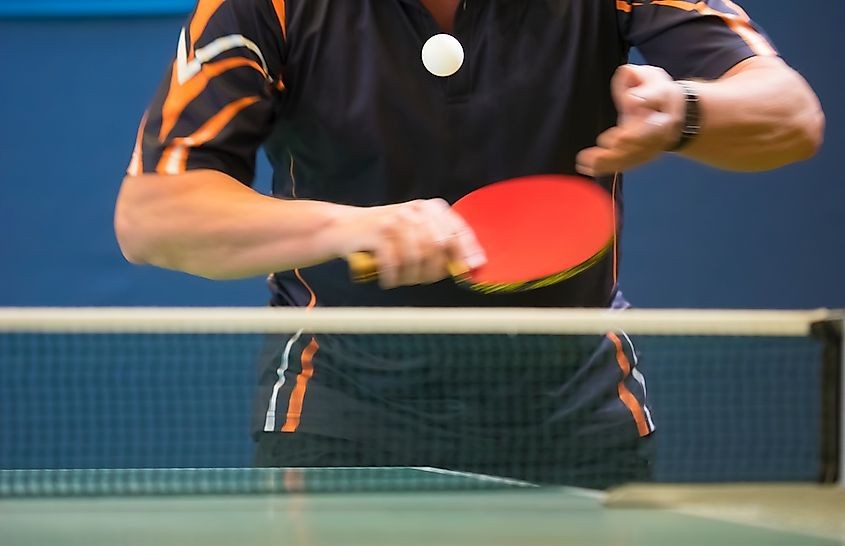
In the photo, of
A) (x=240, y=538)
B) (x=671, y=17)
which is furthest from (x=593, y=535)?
(x=671, y=17)

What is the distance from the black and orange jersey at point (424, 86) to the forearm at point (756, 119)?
84mm

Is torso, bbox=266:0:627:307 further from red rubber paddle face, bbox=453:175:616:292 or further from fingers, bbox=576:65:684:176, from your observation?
fingers, bbox=576:65:684:176

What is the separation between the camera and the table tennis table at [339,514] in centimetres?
92

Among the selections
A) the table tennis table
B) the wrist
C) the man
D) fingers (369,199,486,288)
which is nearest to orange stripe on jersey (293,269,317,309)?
the man

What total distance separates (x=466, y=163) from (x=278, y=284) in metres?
0.35

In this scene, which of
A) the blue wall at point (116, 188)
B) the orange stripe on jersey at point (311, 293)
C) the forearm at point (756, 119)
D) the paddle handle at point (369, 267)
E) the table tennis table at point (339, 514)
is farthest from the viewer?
the blue wall at point (116, 188)

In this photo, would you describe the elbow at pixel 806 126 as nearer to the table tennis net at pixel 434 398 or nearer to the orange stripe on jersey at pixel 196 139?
the table tennis net at pixel 434 398

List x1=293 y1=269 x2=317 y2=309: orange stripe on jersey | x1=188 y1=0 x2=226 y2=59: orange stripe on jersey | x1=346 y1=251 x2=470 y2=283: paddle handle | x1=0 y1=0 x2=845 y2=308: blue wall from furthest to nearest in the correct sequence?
x1=0 y1=0 x2=845 y2=308: blue wall, x1=293 y1=269 x2=317 y2=309: orange stripe on jersey, x1=188 y1=0 x2=226 y2=59: orange stripe on jersey, x1=346 y1=251 x2=470 y2=283: paddle handle

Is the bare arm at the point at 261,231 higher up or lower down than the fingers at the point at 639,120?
lower down

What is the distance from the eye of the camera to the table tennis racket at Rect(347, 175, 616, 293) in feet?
3.98

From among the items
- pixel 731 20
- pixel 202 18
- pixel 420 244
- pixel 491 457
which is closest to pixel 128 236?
pixel 202 18

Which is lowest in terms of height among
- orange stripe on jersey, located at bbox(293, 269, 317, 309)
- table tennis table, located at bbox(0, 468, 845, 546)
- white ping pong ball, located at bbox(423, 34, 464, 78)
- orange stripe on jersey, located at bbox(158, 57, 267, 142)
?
table tennis table, located at bbox(0, 468, 845, 546)

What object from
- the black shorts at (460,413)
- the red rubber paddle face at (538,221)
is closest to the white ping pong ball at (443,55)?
the red rubber paddle face at (538,221)

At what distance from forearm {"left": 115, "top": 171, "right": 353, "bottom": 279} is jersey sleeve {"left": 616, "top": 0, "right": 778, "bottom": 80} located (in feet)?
1.65
